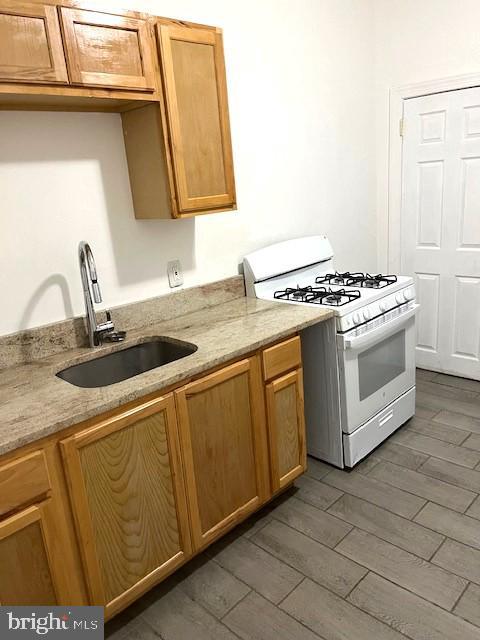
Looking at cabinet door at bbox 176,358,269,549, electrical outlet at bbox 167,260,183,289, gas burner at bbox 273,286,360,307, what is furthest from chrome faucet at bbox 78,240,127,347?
gas burner at bbox 273,286,360,307

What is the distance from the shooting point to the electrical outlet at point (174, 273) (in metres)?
2.39

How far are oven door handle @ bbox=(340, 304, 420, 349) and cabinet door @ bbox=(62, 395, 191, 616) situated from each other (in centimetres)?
96

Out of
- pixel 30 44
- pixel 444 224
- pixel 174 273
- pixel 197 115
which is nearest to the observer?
pixel 30 44

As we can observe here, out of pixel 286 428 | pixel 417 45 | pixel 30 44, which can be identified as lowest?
pixel 286 428

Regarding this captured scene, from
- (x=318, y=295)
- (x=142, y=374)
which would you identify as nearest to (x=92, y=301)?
(x=142, y=374)

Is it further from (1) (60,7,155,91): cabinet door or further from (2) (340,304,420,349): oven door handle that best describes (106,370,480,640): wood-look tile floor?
(1) (60,7,155,91): cabinet door

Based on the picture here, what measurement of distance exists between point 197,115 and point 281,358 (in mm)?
1064

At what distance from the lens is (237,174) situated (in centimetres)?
262

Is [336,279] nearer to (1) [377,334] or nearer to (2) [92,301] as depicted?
(1) [377,334]

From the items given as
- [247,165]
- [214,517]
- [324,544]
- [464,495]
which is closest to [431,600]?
[324,544]

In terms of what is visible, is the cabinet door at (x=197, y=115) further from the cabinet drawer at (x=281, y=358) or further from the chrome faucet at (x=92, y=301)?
the cabinet drawer at (x=281, y=358)

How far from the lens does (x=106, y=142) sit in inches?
81.8

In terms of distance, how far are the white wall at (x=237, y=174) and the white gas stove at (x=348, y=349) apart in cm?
21

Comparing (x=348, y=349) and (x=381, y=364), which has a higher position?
(x=348, y=349)
